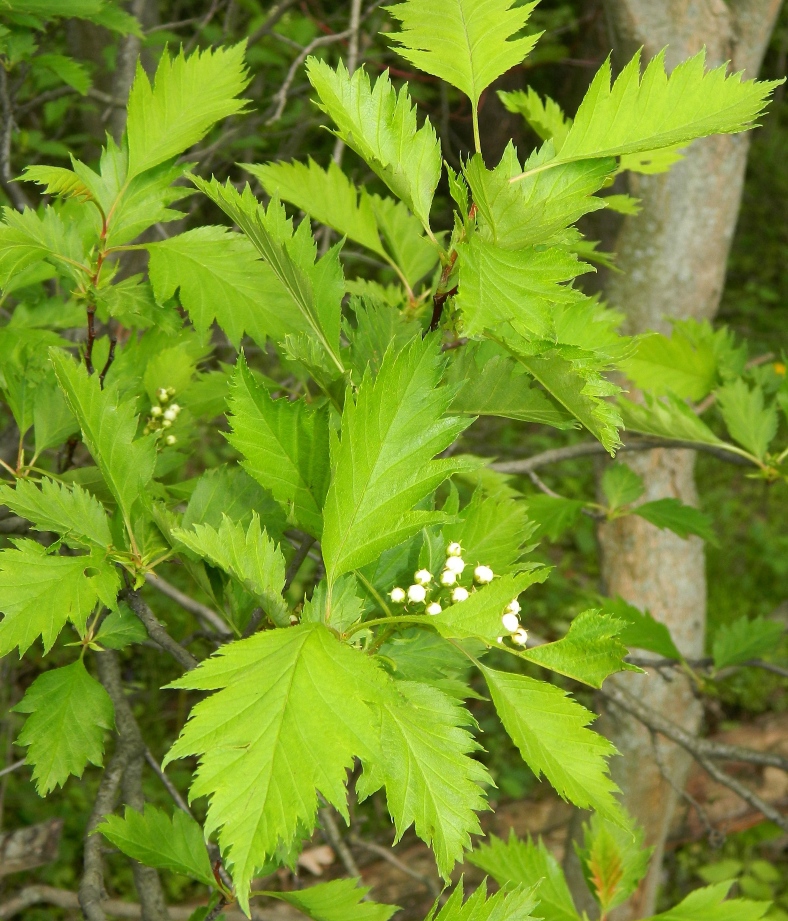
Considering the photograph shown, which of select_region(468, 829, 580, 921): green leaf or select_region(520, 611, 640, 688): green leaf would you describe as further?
select_region(468, 829, 580, 921): green leaf

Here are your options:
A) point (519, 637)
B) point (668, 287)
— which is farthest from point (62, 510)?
point (668, 287)

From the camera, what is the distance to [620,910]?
2701mm

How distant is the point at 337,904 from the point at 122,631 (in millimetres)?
449

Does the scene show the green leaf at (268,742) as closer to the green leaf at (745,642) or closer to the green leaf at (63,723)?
the green leaf at (63,723)

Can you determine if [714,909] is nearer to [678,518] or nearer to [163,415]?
[678,518]

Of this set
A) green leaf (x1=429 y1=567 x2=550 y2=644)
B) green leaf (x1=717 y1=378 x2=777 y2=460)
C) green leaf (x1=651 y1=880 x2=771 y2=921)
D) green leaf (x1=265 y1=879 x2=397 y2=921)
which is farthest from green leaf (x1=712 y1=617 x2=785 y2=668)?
green leaf (x1=429 y1=567 x2=550 y2=644)

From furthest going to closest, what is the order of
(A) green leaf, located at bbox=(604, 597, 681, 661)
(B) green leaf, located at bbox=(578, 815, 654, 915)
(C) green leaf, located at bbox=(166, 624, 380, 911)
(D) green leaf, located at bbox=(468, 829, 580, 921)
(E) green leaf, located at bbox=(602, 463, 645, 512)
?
(E) green leaf, located at bbox=(602, 463, 645, 512) → (A) green leaf, located at bbox=(604, 597, 681, 661) → (B) green leaf, located at bbox=(578, 815, 654, 915) → (D) green leaf, located at bbox=(468, 829, 580, 921) → (C) green leaf, located at bbox=(166, 624, 380, 911)

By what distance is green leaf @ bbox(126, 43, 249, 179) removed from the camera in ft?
3.49

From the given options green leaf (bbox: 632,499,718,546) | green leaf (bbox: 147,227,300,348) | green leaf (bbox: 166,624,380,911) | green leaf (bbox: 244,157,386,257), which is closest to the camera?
green leaf (bbox: 166,624,380,911)

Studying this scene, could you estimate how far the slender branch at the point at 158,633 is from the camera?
0.91 metres

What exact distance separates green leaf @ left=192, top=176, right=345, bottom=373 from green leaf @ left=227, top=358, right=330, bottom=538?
77 millimetres

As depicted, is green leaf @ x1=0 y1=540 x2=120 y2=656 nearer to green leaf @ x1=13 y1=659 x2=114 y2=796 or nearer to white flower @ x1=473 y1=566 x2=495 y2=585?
green leaf @ x1=13 y1=659 x2=114 y2=796

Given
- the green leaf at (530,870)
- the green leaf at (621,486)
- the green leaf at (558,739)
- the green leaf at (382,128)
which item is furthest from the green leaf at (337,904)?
the green leaf at (621,486)

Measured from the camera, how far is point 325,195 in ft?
3.96
